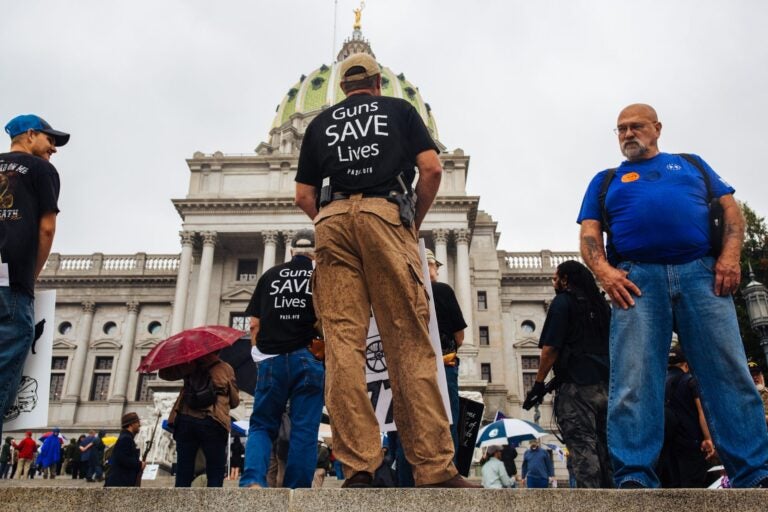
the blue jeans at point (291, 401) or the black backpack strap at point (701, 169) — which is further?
the blue jeans at point (291, 401)

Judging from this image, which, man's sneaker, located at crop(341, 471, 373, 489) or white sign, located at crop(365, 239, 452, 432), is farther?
white sign, located at crop(365, 239, 452, 432)

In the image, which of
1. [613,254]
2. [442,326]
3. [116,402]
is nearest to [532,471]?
[442,326]

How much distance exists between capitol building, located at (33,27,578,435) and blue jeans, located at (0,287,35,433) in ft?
100

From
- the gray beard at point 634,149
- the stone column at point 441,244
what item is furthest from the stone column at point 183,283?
the gray beard at point 634,149

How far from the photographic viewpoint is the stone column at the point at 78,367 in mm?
40094

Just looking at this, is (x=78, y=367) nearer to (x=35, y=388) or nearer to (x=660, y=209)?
(x=35, y=388)

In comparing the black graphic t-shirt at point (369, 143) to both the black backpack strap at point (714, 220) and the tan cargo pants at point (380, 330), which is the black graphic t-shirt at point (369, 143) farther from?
the black backpack strap at point (714, 220)

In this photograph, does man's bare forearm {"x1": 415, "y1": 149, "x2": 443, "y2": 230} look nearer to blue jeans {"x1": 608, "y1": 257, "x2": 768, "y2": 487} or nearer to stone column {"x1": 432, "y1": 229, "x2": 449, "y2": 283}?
blue jeans {"x1": 608, "y1": 257, "x2": 768, "y2": 487}

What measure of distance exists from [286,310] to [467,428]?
2.34 metres

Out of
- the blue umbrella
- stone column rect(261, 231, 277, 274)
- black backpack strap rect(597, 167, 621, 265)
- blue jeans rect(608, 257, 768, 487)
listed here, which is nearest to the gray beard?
black backpack strap rect(597, 167, 621, 265)

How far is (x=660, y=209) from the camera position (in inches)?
165

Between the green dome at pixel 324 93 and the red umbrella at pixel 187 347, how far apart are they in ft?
175

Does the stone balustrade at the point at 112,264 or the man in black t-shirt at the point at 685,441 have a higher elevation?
the stone balustrade at the point at 112,264

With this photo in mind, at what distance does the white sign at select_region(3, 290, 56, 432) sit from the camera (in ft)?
13.3
